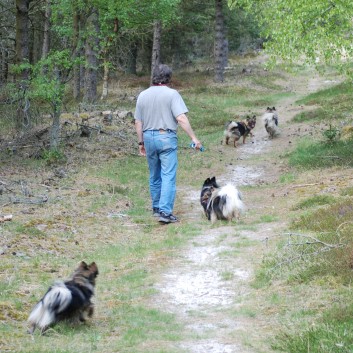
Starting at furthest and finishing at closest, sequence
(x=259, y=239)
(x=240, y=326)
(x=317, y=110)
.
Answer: (x=317, y=110) → (x=259, y=239) → (x=240, y=326)

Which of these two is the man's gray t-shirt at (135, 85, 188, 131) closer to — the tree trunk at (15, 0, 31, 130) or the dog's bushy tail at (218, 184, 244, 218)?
the dog's bushy tail at (218, 184, 244, 218)

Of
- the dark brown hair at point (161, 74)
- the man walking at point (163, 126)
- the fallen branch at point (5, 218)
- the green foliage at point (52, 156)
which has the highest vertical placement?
the dark brown hair at point (161, 74)

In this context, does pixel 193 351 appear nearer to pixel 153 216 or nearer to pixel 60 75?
pixel 153 216

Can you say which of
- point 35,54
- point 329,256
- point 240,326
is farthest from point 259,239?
point 35,54

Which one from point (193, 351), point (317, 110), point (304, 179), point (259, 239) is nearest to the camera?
point (193, 351)

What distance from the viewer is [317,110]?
83.7 ft

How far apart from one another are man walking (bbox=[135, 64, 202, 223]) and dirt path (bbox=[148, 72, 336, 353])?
37.1 inches

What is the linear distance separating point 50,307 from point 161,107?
18.7ft

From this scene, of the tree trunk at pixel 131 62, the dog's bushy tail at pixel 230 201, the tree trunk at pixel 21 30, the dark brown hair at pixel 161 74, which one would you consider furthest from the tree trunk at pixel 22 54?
the tree trunk at pixel 131 62

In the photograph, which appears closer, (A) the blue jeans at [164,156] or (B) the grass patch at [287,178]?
(A) the blue jeans at [164,156]

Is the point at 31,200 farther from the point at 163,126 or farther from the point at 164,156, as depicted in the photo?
the point at 163,126

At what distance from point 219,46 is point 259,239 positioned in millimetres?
28722

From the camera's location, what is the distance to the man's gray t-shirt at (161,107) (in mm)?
10906

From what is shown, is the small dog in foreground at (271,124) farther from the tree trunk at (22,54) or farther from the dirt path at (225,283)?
the tree trunk at (22,54)
